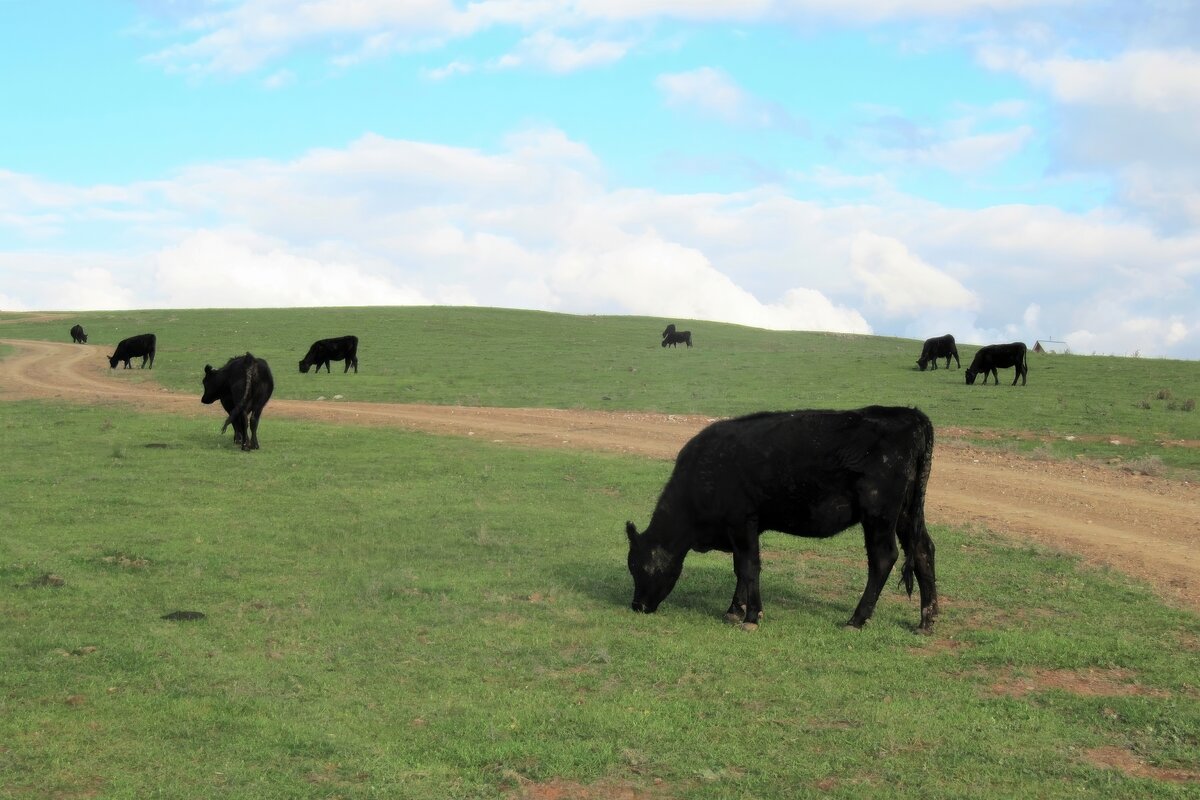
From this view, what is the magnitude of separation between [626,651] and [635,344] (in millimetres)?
52744

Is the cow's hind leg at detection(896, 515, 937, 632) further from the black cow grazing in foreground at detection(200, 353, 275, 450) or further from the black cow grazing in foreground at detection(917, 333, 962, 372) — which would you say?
the black cow grazing in foreground at detection(917, 333, 962, 372)

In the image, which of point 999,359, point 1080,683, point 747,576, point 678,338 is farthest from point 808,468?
point 678,338

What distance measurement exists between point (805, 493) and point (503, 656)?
3.53 m

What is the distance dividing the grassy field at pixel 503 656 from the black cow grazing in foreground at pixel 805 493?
0.51 m

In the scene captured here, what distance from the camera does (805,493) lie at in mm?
10922

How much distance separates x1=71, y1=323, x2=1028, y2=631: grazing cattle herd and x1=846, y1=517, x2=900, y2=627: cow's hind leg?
0.4 inches

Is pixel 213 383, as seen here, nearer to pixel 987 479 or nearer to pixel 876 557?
pixel 987 479

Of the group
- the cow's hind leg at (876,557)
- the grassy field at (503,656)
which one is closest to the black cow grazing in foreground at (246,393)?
the grassy field at (503,656)

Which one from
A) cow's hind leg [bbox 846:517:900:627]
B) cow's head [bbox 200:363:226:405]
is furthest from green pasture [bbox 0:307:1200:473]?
cow's hind leg [bbox 846:517:900:627]

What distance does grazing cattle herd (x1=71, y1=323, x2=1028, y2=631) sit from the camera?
1079 centimetres

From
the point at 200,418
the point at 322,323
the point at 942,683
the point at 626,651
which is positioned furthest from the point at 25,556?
the point at 322,323

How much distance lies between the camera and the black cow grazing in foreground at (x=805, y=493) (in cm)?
1078

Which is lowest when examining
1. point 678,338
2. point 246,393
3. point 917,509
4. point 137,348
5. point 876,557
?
point 876,557

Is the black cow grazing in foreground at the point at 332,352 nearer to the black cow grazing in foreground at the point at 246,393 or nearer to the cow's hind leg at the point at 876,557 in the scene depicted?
the black cow grazing in foreground at the point at 246,393
